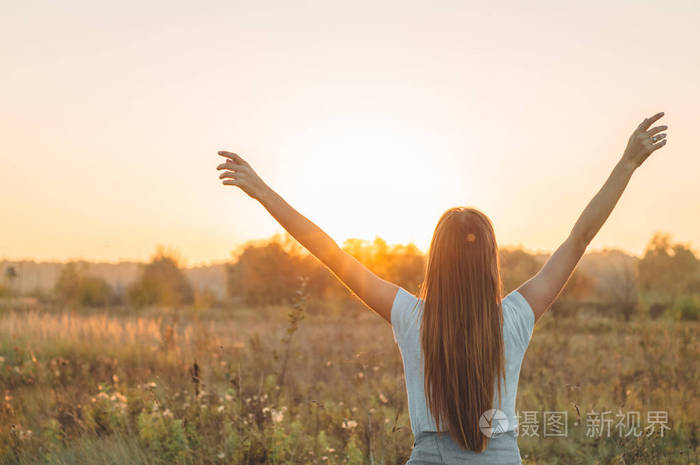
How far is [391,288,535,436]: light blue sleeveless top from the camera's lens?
1.89 meters

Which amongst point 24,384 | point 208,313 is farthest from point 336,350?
point 208,313

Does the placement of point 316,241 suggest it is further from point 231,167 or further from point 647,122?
point 647,122

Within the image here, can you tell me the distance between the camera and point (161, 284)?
3083cm

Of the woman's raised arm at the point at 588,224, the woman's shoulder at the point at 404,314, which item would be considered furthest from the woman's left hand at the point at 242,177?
the woman's raised arm at the point at 588,224

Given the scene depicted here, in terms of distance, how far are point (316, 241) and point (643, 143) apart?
4.23 ft

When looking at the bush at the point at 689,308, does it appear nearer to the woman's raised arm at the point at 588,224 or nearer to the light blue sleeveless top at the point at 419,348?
the woman's raised arm at the point at 588,224

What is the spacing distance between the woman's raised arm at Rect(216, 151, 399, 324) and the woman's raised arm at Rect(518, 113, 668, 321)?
1.63ft

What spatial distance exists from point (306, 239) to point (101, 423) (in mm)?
4385

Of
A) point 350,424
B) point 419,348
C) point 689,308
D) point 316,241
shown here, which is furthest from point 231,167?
point 689,308

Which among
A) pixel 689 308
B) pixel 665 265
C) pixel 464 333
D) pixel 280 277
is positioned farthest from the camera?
pixel 665 265

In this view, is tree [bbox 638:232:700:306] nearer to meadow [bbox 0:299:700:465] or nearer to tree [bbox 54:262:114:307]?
meadow [bbox 0:299:700:465]

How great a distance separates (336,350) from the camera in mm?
10836

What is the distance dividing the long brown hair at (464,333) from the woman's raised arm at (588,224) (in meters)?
0.20

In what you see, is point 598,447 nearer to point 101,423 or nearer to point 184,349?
point 101,423
